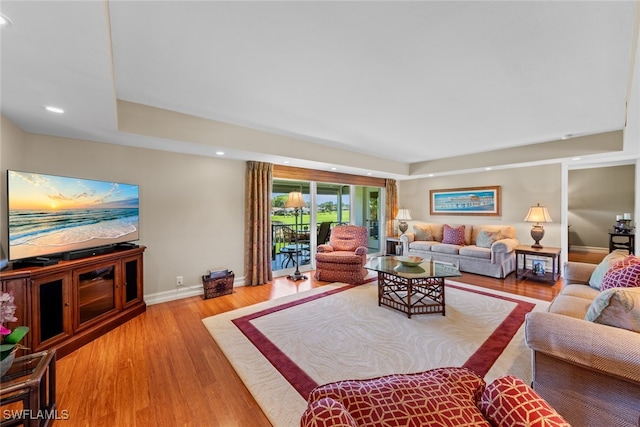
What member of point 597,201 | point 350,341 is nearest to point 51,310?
point 350,341

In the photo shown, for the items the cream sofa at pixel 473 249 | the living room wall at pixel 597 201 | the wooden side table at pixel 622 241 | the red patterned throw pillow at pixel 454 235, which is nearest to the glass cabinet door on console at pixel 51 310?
the cream sofa at pixel 473 249

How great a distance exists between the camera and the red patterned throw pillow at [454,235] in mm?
5355

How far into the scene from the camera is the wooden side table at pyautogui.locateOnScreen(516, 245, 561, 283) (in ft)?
14.0

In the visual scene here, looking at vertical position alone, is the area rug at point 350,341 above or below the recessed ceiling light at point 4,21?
below

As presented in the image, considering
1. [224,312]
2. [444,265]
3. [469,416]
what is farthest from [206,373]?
[444,265]

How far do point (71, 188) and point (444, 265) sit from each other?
14.5 ft

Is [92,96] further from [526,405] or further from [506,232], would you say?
[506,232]

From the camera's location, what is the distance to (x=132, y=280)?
3.09 meters

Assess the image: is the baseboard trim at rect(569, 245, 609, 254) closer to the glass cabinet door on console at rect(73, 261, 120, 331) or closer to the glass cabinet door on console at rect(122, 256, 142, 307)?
the glass cabinet door on console at rect(122, 256, 142, 307)

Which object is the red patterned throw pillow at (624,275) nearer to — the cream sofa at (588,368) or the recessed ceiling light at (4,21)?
the cream sofa at (588,368)

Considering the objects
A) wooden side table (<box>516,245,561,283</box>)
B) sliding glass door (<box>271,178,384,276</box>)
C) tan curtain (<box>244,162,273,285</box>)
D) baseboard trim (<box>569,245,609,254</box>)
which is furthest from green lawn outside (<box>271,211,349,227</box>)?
baseboard trim (<box>569,245,609,254</box>)

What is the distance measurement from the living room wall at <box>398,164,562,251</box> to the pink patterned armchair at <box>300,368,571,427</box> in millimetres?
5282

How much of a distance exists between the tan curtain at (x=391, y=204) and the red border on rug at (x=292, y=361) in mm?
3680

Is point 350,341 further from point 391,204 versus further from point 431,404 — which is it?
point 391,204
